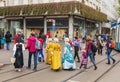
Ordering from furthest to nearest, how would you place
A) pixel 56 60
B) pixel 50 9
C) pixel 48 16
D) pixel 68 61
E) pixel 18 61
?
pixel 48 16 < pixel 50 9 < pixel 68 61 < pixel 56 60 < pixel 18 61

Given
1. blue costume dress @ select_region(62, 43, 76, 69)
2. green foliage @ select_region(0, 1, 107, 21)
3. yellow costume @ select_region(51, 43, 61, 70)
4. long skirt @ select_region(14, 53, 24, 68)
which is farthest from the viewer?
green foliage @ select_region(0, 1, 107, 21)

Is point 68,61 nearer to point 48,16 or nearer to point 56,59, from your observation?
point 56,59

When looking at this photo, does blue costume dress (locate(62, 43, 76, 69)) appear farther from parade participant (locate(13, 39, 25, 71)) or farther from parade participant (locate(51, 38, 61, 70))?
parade participant (locate(13, 39, 25, 71))

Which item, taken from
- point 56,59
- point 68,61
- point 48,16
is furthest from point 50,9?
point 56,59

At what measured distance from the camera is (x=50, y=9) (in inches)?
1766

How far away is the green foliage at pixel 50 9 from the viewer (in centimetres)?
4325

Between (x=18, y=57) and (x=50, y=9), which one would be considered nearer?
(x=18, y=57)

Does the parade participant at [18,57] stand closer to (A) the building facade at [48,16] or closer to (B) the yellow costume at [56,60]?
(B) the yellow costume at [56,60]

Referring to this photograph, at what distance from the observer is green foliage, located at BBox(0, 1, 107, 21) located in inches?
1703

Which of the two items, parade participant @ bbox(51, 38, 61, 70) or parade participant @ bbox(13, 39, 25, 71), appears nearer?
parade participant @ bbox(13, 39, 25, 71)

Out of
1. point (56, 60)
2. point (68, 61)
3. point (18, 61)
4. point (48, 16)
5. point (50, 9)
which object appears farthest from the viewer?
point (48, 16)

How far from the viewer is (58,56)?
1539 cm

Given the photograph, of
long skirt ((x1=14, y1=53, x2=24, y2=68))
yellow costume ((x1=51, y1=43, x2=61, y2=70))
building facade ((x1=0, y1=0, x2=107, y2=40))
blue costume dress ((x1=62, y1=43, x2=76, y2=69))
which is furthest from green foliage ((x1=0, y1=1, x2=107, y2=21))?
long skirt ((x1=14, y1=53, x2=24, y2=68))

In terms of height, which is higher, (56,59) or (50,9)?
(50,9)
